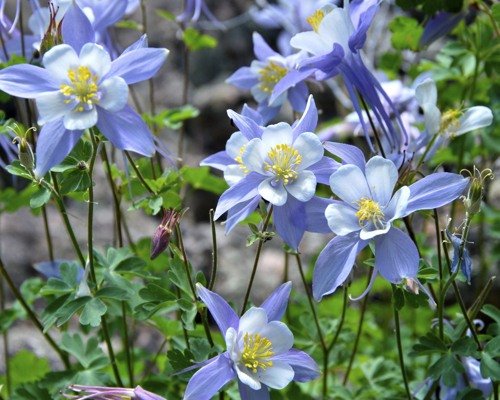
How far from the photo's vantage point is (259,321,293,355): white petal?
1.15 metres

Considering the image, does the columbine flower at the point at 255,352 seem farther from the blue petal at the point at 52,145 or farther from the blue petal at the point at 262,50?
the blue petal at the point at 262,50

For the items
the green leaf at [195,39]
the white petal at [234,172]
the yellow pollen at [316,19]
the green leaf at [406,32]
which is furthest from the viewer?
the green leaf at [195,39]

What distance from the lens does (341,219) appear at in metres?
1.11

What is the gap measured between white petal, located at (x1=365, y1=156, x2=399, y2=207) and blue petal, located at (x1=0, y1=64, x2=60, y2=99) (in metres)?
0.44

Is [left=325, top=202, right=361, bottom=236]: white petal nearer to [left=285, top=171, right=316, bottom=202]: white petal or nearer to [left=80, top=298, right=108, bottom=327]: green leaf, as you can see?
[left=285, top=171, right=316, bottom=202]: white petal

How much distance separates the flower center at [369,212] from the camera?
44.4 inches

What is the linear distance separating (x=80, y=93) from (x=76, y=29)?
106 mm

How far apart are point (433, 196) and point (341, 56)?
27cm

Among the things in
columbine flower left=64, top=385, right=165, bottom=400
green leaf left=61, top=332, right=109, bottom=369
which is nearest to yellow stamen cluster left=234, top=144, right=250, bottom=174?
columbine flower left=64, top=385, right=165, bottom=400

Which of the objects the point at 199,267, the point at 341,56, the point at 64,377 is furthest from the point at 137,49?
the point at 199,267

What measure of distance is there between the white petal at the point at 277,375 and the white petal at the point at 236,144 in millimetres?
293

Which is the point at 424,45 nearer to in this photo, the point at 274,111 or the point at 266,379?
the point at 274,111

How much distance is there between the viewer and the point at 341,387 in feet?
5.12

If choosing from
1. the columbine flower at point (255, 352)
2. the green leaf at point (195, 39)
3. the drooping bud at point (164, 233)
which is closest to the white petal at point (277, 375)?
the columbine flower at point (255, 352)
